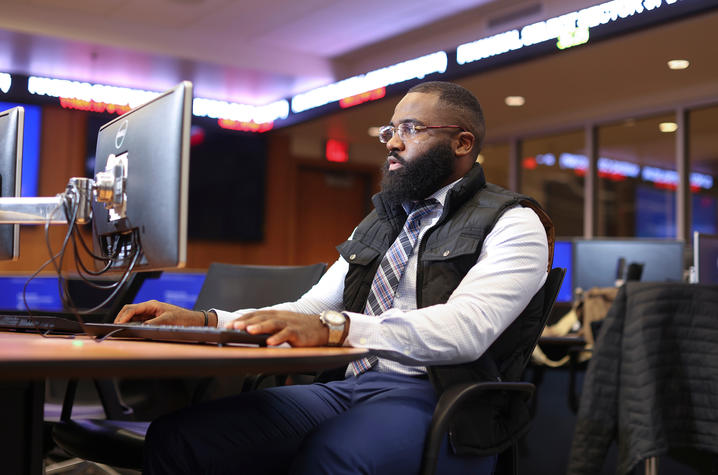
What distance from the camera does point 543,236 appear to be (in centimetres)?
156

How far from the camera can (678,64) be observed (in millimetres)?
6246

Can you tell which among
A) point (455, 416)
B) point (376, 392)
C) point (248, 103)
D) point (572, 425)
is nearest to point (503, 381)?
point (455, 416)

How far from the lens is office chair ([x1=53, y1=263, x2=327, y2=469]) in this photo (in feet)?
5.79

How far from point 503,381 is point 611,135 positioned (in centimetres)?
708

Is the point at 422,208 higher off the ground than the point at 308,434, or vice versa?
the point at 422,208

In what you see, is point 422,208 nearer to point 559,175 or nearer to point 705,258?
point 705,258

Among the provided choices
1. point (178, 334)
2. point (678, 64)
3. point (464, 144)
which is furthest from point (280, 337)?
point (678, 64)

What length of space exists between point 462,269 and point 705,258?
197 centimetres

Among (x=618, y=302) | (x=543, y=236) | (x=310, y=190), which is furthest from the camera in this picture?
(x=310, y=190)

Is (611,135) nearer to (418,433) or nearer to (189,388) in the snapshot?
(189,388)

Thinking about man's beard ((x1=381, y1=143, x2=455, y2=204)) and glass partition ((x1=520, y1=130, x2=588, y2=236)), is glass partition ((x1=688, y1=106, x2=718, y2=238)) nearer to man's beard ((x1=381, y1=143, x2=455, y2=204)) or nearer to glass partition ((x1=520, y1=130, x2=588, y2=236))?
glass partition ((x1=520, y1=130, x2=588, y2=236))

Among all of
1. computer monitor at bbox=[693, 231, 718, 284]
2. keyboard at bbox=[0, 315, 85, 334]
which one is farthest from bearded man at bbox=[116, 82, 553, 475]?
computer monitor at bbox=[693, 231, 718, 284]

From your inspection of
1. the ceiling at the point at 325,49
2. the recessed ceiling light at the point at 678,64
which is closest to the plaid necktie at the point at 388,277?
the ceiling at the point at 325,49

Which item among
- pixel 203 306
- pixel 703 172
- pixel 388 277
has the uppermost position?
pixel 703 172
